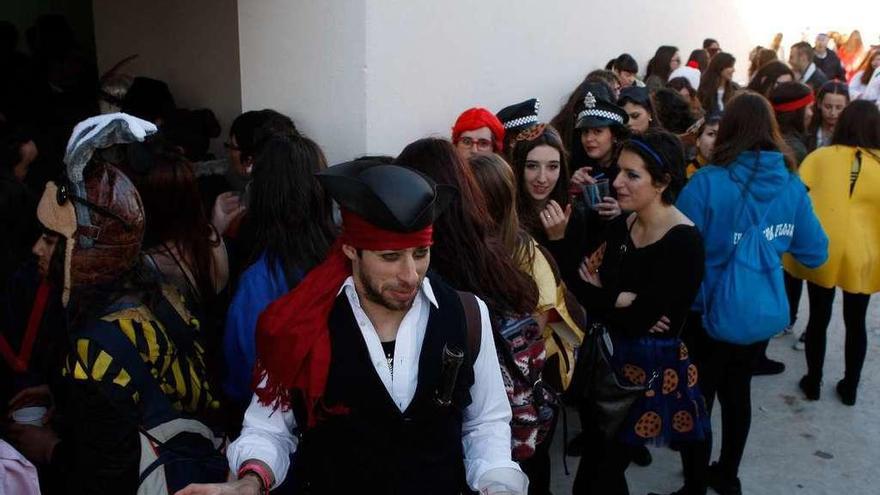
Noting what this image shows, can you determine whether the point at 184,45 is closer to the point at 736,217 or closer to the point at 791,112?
the point at 736,217

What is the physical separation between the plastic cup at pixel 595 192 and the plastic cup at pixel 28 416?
2804 mm

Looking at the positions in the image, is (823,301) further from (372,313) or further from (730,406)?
(372,313)

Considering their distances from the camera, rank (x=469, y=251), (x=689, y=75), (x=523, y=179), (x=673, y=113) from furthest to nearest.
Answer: (x=689, y=75)
(x=673, y=113)
(x=523, y=179)
(x=469, y=251)

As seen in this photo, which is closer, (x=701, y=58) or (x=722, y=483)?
(x=722, y=483)

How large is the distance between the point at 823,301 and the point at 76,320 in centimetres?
435

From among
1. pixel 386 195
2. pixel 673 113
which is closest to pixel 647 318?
pixel 386 195

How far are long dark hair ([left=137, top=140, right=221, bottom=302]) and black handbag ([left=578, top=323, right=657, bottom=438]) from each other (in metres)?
1.67

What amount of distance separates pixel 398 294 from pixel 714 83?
602cm

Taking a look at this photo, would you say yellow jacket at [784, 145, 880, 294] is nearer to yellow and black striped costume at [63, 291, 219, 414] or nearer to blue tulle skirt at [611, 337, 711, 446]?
blue tulle skirt at [611, 337, 711, 446]

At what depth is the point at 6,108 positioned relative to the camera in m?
5.12

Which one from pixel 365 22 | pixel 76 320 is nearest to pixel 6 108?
pixel 365 22

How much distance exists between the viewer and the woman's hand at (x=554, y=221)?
3.55 metres

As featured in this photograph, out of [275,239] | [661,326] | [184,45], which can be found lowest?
[661,326]

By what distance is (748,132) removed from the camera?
3.73 metres
